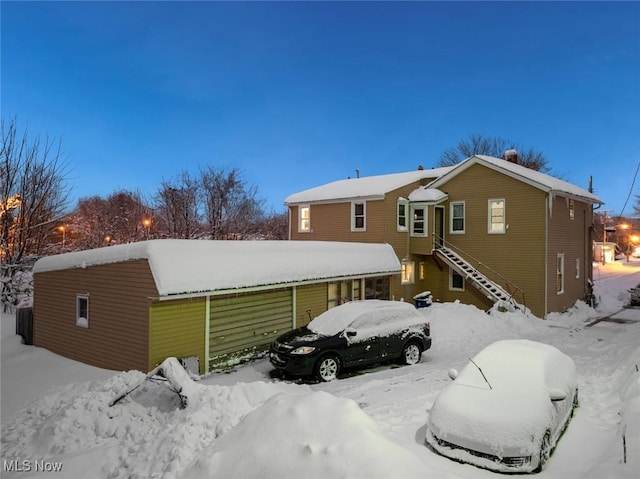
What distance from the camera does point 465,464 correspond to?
17.7 feet

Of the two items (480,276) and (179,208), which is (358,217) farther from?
(179,208)

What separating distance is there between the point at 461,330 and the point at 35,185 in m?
20.3

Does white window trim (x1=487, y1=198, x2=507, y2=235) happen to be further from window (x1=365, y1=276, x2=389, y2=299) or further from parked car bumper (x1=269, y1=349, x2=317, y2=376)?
parked car bumper (x1=269, y1=349, x2=317, y2=376)

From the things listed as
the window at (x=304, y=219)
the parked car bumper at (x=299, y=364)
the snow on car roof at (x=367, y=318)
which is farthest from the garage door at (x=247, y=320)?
the window at (x=304, y=219)

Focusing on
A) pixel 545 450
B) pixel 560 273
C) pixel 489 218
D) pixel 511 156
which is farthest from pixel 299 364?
pixel 511 156

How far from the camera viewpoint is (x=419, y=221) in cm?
2161

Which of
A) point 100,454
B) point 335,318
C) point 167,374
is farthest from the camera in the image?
point 335,318

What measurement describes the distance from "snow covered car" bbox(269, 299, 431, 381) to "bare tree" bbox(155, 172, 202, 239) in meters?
22.4

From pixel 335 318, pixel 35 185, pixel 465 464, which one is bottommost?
pixel 465 464

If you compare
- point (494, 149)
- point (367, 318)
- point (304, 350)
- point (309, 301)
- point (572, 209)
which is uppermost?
point (494, 149)

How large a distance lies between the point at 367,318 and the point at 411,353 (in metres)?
1.95

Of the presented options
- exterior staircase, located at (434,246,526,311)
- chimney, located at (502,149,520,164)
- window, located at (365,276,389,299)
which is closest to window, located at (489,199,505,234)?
exterior staircase, located at (434,246,526,311)

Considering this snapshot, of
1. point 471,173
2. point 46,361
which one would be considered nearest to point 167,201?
point 46,361

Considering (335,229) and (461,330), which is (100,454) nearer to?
(461,330)
